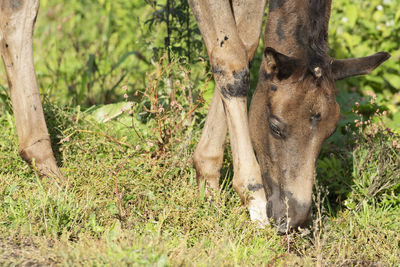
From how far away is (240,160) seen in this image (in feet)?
11.7

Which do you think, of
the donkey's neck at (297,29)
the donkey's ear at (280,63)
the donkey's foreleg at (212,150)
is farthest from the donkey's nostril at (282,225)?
the donkey's neck at (297,29)

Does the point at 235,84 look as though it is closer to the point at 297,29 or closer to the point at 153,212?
the point at 297,29

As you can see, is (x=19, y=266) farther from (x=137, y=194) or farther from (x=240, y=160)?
(x=240, y=160)

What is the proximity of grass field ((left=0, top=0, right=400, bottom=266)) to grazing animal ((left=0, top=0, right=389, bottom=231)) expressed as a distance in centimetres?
18

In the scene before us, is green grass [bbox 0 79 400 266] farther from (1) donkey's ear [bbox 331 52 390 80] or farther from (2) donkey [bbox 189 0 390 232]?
(1) donkey's ear [bbox 331 52 390 80]

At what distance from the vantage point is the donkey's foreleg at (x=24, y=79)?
3.88m

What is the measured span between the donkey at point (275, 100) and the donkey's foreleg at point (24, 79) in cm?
119

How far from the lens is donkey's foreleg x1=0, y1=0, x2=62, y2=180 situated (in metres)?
3.88

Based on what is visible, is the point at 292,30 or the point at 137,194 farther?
the point at 137,194

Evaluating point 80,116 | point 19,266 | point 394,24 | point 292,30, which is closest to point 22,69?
point 80,116

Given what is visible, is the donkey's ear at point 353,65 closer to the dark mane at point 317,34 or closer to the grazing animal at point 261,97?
the grazing animal at point 261,97

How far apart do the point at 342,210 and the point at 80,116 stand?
244cm

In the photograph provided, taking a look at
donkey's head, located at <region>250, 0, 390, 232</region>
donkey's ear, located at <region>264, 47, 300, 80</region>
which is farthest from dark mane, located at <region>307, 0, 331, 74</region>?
donkey's ear, located at <region>264, 47, 300, 80</region>

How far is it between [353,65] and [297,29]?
0.47 metres
